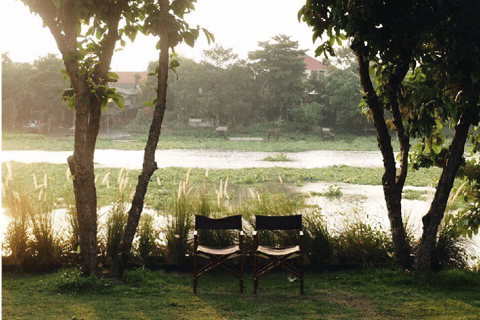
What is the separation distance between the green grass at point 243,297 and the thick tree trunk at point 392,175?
0.27 meters

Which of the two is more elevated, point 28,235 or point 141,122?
point 141,122

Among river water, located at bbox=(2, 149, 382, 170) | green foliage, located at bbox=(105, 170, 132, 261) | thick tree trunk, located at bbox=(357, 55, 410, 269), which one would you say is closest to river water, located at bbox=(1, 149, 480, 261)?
river water, located at bbox=(2, 149, 382, 170)

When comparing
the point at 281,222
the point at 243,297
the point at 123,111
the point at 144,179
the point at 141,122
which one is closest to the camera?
the point at 243,297

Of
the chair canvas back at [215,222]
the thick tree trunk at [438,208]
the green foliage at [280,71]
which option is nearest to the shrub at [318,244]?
the thick tree trunk at [438,208]

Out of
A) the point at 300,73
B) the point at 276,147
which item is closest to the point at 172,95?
the point at 300,73

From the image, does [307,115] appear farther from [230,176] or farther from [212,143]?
[230,176]

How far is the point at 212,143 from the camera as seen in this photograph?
95.2 ft

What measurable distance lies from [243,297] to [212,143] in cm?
2435

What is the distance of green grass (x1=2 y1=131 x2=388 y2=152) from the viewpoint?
26.3m

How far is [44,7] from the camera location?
4.76 meters

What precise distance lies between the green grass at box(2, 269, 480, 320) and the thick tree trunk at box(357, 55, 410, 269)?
0.88 feet

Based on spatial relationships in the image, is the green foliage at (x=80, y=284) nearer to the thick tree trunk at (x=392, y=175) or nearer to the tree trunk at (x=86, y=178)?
the tree trunk at (x=86, y=178)

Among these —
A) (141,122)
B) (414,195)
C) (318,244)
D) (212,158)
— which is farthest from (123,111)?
(318,244)

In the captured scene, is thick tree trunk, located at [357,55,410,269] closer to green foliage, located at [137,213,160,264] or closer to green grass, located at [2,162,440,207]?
green foliage, located at [137,213,160,264]
